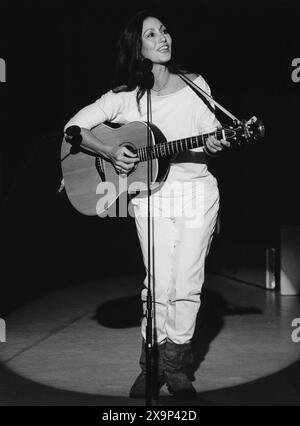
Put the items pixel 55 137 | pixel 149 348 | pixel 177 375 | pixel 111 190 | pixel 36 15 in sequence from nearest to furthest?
pixel 149 348 < pixel 177 375 < pixel 111 190 < pixel 36 15 < pixel 55 137

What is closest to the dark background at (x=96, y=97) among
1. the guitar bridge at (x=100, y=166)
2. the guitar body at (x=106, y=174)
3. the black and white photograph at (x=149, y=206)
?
the black and white photograph at (x=149, y=206)

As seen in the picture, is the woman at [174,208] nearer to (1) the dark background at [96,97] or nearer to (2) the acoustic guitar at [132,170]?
(2) the acoustic guitar at [132,170]

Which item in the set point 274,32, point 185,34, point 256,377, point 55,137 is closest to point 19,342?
point 256,377

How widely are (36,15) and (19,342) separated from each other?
2.77 metres

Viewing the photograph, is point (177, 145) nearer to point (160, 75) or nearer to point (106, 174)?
point (160, 75)

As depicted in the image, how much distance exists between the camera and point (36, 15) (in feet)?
17.1

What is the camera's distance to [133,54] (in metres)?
2.90

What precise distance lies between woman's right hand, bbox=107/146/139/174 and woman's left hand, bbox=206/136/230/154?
0.42m

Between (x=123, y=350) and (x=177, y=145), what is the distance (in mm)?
1520

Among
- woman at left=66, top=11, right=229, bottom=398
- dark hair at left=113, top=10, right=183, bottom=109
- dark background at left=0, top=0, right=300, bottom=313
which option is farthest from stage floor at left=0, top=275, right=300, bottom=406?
dark hair at left=113, top=10, right=183, bottom=109

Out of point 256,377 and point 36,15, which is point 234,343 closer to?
point 256,377

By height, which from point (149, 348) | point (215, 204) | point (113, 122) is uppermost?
point (113, 122)

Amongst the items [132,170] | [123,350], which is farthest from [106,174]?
[123,350]

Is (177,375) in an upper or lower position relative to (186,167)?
lower
